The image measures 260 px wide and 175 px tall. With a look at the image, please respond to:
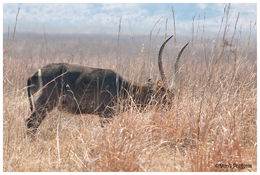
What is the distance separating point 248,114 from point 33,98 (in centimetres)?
312

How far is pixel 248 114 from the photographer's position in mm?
4301

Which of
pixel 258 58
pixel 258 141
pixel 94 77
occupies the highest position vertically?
pixel 258 58

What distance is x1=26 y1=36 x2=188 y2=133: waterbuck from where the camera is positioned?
4652 mm

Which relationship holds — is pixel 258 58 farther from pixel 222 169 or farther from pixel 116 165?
pixel 116 165

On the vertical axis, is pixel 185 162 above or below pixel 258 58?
below

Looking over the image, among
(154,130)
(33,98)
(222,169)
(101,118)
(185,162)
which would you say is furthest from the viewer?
(101,118)

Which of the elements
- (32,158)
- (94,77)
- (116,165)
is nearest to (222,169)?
(116,165)

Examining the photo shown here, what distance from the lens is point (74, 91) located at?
16.1 ft

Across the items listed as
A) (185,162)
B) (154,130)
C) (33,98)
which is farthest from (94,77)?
(185,162)

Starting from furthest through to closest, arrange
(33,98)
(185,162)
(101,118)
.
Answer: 1. (101,118)
2. (33,98)
3. (185,162)

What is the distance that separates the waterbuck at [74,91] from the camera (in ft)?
15.3

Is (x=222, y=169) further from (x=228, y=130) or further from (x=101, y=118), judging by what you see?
(x=101, y=118)

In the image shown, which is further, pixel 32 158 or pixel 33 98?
pixel 33 98

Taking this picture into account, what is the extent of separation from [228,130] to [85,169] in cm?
166
